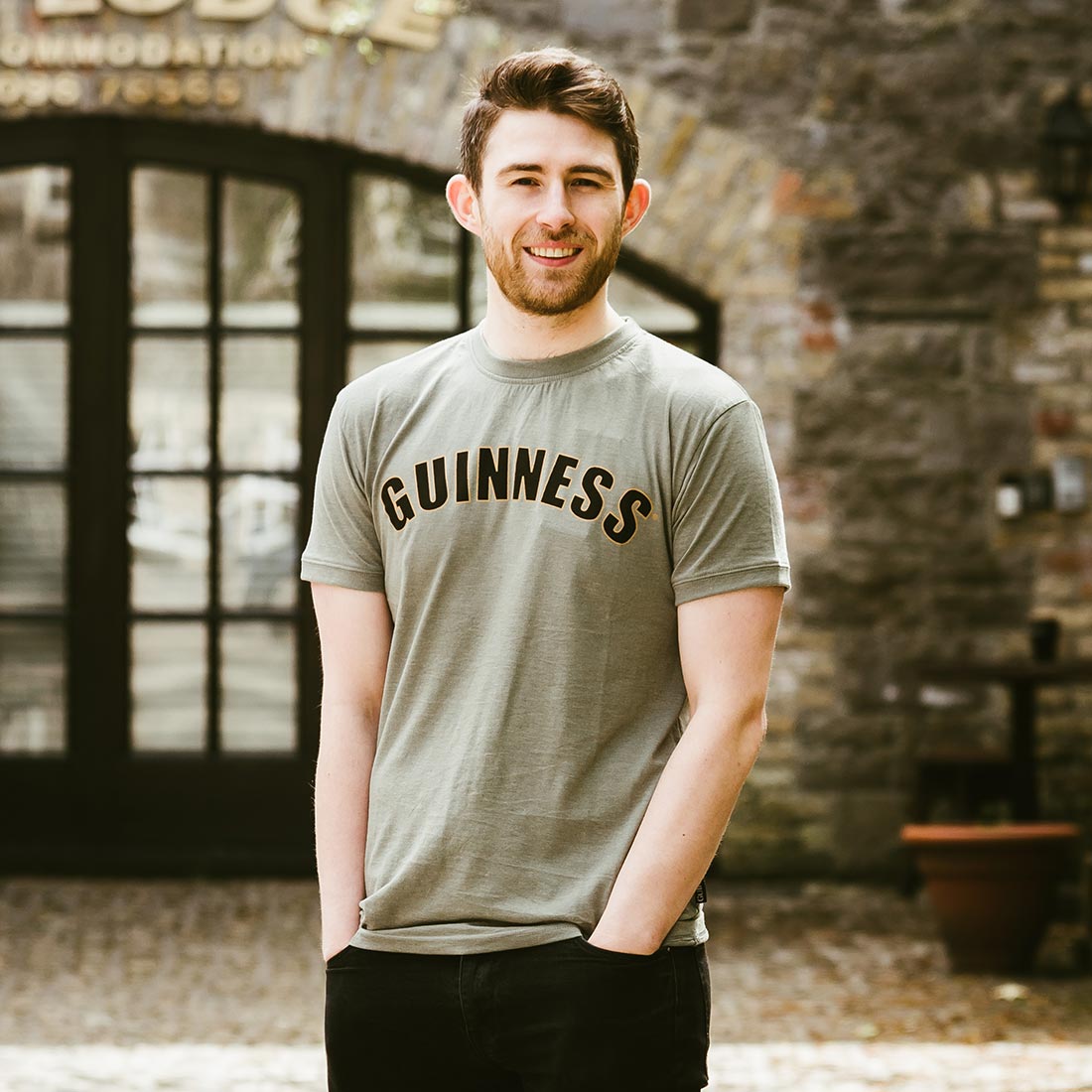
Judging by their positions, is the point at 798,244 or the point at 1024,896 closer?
the point at 1024,896

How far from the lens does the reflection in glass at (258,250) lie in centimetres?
680

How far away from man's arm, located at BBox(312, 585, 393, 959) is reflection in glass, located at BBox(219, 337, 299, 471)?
4.90m

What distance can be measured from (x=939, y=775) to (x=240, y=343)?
9.83 feet

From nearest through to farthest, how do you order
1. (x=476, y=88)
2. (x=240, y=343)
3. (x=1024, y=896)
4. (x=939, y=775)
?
(x=476, y=88) → (x=1024, y=896) → (x=939, y=775) → (x=240, y=343)

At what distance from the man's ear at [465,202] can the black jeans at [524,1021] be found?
781 mm

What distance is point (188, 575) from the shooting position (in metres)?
6.83

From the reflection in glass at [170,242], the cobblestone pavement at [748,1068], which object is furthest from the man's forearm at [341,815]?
the reflection in glass at [170,242]

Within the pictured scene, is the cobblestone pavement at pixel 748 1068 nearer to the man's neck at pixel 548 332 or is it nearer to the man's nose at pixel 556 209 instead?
the man's neck at pixel 548 332

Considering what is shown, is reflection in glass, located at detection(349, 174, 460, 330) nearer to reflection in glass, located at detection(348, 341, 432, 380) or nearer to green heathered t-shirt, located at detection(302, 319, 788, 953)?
reflection in glass, located at detection(348, 341, 432, 380)

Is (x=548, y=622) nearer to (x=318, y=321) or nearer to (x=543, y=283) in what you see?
(x=543, y=283)

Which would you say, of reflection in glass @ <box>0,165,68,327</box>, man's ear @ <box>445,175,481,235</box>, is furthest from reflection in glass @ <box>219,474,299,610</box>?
man's ear @ <box>445,175,481,235</box>

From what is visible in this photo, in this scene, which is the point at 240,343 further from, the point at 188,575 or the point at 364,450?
the point at 364,450

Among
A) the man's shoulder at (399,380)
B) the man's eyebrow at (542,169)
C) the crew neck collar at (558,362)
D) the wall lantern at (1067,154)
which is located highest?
the wall lantern at (1067,154)

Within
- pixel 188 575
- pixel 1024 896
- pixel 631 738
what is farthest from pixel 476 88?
pixel 188 575
